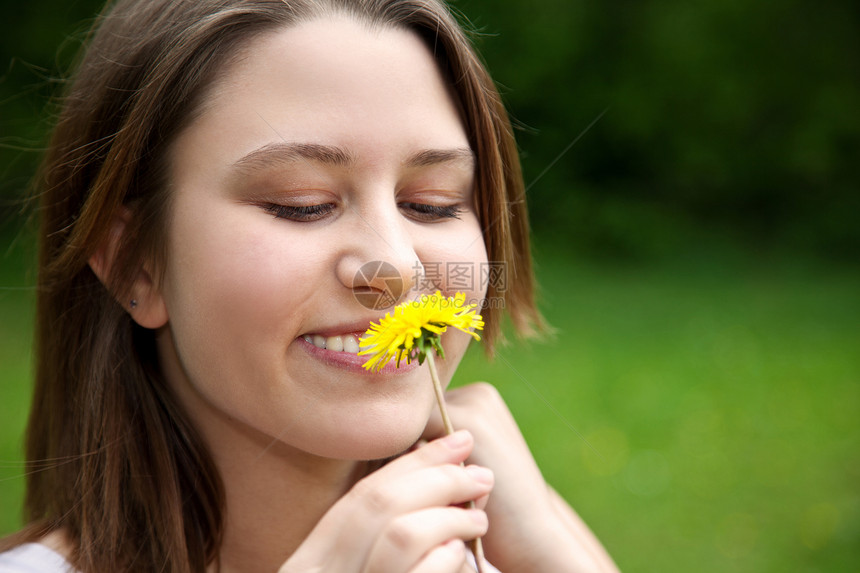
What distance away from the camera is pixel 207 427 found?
1545 millimetres

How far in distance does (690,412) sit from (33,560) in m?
4.30

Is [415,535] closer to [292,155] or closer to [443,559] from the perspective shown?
[443,559]

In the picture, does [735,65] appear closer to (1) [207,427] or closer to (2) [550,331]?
(2) [550,331]

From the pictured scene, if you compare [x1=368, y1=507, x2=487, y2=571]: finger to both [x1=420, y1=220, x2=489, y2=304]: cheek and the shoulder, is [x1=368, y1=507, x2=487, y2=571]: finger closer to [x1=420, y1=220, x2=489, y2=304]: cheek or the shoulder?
[x1=420, y1=220, x2=489, y2=304]: cheek

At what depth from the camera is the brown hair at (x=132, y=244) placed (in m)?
1.40

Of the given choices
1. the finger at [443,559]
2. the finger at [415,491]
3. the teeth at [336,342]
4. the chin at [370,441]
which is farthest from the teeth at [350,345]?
the finger at [443,559]

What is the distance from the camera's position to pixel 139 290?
1.48 m

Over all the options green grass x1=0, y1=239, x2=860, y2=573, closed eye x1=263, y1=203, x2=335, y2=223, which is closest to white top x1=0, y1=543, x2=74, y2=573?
closed eye x1=263, y1=203, x2=335, y2=223

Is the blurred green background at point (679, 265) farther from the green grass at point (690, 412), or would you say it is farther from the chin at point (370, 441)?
the chin at point (370, 441)

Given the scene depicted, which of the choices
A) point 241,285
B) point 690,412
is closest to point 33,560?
point 241,285

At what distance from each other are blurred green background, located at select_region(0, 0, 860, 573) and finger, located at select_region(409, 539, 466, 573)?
2661 millimetres

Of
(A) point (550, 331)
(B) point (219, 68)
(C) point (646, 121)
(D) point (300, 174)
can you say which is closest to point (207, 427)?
(D) point (300, 174)

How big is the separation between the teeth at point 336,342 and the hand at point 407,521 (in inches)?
8.3

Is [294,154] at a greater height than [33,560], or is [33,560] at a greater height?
[294,154]
